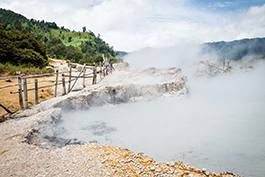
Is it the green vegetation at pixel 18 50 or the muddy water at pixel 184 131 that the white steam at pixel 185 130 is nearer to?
the muddy water at pixel 184 131

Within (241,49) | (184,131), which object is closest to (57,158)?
(184,131)

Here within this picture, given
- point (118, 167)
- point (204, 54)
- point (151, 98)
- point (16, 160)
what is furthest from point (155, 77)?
point (204, 54)

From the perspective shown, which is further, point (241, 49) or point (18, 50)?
point (241, 49)

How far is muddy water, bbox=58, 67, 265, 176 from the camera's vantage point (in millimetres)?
3227

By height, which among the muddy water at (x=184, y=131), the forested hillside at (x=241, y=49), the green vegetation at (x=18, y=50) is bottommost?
the muddy water at (x=184, y=131)

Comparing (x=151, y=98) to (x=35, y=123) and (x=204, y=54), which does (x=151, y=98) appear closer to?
(x=35, y=123)

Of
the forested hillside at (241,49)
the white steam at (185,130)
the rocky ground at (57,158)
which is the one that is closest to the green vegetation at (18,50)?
the rocky ground at (57,158)

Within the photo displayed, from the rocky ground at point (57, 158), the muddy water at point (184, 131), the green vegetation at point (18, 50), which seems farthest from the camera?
the green vegetation at point (18, 50)

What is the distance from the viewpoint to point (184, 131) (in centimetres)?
446

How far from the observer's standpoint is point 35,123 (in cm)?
367

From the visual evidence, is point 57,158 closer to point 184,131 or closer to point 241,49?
point 184,131

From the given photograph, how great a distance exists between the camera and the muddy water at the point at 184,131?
323cm

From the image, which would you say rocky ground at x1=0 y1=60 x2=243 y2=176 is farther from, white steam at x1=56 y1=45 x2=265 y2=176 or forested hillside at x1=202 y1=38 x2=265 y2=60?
forested hillside at x1=202 y1=38 x2=265 y2=60

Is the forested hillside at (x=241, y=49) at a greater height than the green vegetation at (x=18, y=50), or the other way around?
the forested hillside at (x=241, y=49)
